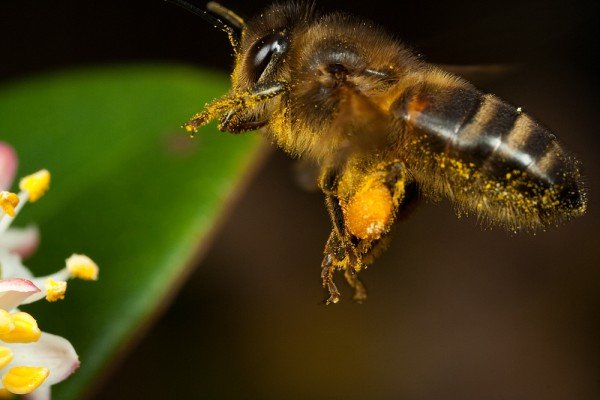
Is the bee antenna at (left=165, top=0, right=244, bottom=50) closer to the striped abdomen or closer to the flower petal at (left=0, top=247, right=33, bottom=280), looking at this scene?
the striped abdomen

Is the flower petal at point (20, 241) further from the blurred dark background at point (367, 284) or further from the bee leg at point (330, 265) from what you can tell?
the blurred dark background at point (367, 284)

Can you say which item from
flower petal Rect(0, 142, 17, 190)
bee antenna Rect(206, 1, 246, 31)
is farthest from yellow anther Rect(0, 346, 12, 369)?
bee antenna Rect(206, 1, 246, 31)

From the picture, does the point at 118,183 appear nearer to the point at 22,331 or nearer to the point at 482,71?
the point at 22,331

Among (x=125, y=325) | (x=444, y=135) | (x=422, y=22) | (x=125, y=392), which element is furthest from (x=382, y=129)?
(x=422, y=22)

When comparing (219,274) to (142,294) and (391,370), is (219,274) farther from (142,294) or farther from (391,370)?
(142,294)

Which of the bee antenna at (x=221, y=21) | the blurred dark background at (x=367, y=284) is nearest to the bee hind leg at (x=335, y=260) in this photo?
the bee antenna at (x=221, y=21)

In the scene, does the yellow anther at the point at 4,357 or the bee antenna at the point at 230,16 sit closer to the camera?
the yellow anther at the point at 4,357

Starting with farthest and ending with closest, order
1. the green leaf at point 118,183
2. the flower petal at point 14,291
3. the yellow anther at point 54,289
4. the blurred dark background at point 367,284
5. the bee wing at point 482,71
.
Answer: the blurred dark background at point 367,284 < the green leaf at point 118,183 < the bee wing at point 482,71 < the yellow anther at point 54,289 < the flower petal at point 14,291
